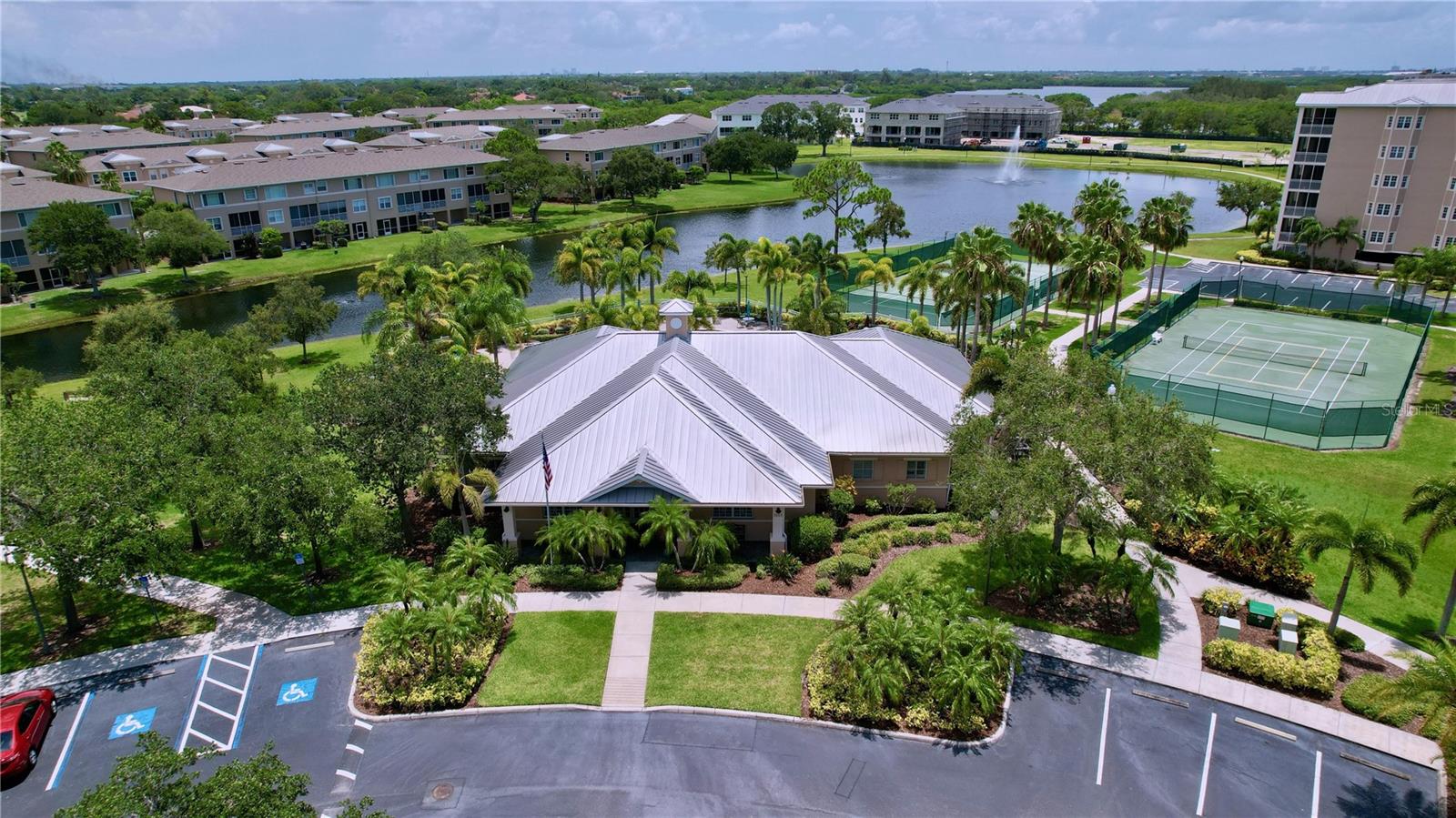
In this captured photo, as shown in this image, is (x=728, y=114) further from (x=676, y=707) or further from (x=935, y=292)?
(x=676, y=707)

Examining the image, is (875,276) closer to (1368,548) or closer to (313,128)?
(1368,548)

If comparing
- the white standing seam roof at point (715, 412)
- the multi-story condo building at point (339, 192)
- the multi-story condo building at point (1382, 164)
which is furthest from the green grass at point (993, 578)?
the multi-story condo building at point (339, 192)

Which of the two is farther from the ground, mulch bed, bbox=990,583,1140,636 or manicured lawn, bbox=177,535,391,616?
mulch bed, bbox=990,583,1140,636

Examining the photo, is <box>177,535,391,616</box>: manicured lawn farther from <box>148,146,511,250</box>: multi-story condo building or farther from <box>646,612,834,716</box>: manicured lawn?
<box>148,146,511,250</box>: multi-story condo building

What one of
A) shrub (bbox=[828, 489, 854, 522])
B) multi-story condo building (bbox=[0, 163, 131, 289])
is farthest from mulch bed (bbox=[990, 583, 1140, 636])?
multi-story condo building (bbox=[0, 163, 131, 289])

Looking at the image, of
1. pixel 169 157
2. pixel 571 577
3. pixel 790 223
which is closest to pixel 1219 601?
pixel 571 577

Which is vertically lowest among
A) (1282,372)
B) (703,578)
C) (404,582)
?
(703,578)
